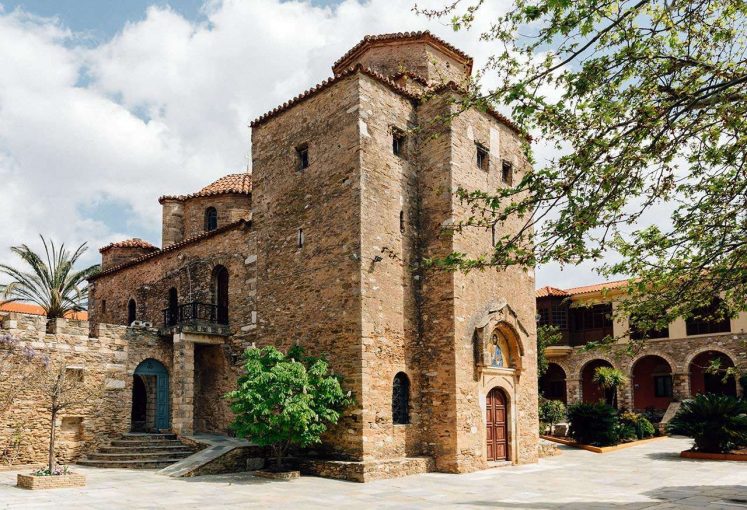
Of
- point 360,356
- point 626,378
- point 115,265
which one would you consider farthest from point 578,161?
point 626,378

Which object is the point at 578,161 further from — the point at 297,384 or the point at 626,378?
→ the point at 626,378

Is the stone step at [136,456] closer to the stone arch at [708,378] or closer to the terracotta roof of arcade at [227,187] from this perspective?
the terracotta roof of arcade at [227,187]

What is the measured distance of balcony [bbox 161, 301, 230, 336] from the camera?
1858 centimetres

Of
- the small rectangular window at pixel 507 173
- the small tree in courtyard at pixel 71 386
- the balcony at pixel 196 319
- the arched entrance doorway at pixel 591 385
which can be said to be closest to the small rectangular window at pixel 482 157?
the small rectangular window at pixel 507 173

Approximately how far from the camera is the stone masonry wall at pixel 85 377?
51.8ft

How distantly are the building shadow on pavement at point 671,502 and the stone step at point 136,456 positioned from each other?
8.32 meters

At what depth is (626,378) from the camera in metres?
32.9

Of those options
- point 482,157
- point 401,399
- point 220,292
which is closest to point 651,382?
point 482,157

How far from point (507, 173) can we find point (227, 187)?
35.2 feet

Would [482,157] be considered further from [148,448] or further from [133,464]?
[133,464]

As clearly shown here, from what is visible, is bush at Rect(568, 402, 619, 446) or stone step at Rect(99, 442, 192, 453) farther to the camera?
bush at Rect(568, 402, 619, 446)

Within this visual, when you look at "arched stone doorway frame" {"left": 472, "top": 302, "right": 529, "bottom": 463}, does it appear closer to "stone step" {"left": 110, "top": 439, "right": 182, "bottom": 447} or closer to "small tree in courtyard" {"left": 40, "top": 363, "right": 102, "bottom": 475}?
"stone step" {"left": 110, "top": 439, "right": 182, "bottom": 447}

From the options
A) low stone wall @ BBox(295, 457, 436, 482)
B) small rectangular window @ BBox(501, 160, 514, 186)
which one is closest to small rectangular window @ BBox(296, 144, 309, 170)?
small rectangular window @ BBox(501, 160, 514, 186)

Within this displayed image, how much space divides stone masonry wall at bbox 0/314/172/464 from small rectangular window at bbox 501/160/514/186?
11.3 m
